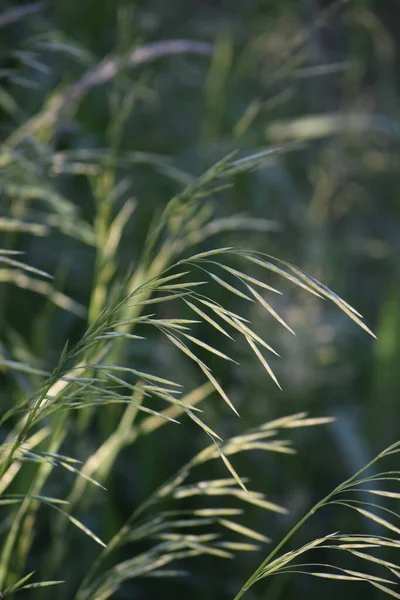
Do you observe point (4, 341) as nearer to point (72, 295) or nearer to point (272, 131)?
point (72, 295)

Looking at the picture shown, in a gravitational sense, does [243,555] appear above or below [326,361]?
below

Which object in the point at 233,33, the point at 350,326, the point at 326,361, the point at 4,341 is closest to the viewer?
the point at 4,341

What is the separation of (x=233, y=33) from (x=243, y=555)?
113cm

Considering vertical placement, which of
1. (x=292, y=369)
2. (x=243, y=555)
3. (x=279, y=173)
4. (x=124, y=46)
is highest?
(x=124, y=46)

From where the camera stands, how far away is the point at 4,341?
1.06m

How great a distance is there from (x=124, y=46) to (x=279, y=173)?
2.45 ft

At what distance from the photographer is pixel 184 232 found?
0.93 meters

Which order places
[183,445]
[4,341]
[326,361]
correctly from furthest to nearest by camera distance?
[326,361] < [183,445] < [4,341]

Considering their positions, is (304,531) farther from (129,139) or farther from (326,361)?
(129,139)

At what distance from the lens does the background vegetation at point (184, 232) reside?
78cm

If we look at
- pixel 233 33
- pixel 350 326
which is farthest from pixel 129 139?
pixel 350 326

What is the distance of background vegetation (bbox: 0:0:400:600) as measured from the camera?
0.78 meters

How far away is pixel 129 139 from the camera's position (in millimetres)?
1555

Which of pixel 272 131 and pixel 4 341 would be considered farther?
pixel 272 131
